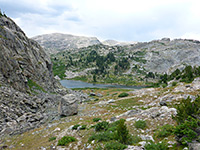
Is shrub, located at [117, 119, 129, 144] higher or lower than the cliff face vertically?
lower

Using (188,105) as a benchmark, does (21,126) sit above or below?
below

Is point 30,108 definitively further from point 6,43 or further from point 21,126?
point 6,43

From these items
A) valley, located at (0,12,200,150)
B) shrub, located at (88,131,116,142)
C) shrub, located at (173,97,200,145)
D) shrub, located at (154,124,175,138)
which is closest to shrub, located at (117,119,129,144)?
valley, located at (0,12,200,150)

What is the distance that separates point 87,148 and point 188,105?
353 inches

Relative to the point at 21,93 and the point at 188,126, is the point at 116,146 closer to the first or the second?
the point at 188,126

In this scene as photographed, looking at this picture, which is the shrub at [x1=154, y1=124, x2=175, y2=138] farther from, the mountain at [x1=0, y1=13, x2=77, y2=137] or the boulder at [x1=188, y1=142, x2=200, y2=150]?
the mountain at [x1=0, y1=13, x2=77, y2=137]

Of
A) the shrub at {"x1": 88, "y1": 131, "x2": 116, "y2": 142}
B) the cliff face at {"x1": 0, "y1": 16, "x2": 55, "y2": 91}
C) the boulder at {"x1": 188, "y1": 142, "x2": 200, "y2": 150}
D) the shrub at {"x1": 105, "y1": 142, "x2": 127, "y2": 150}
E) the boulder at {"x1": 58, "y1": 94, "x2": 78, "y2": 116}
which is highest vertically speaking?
the cliff face at {"x1": 0, "y1": 16, "x2": 55, "y2": 91}

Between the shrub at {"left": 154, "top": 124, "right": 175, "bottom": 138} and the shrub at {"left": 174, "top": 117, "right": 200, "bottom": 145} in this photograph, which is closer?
the shrub at {"left": 174, "top": 117, "right": 200, "bottom": 145}

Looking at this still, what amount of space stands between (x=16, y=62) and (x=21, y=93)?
9.22m

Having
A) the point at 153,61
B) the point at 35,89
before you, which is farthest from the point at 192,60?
the point at 35,89

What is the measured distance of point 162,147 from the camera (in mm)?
7781

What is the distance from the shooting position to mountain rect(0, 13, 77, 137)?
1996 cm

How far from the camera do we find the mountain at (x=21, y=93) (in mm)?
19956

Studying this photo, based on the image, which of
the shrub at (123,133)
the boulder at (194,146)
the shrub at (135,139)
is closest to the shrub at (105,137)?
the shrub at (123,133)
